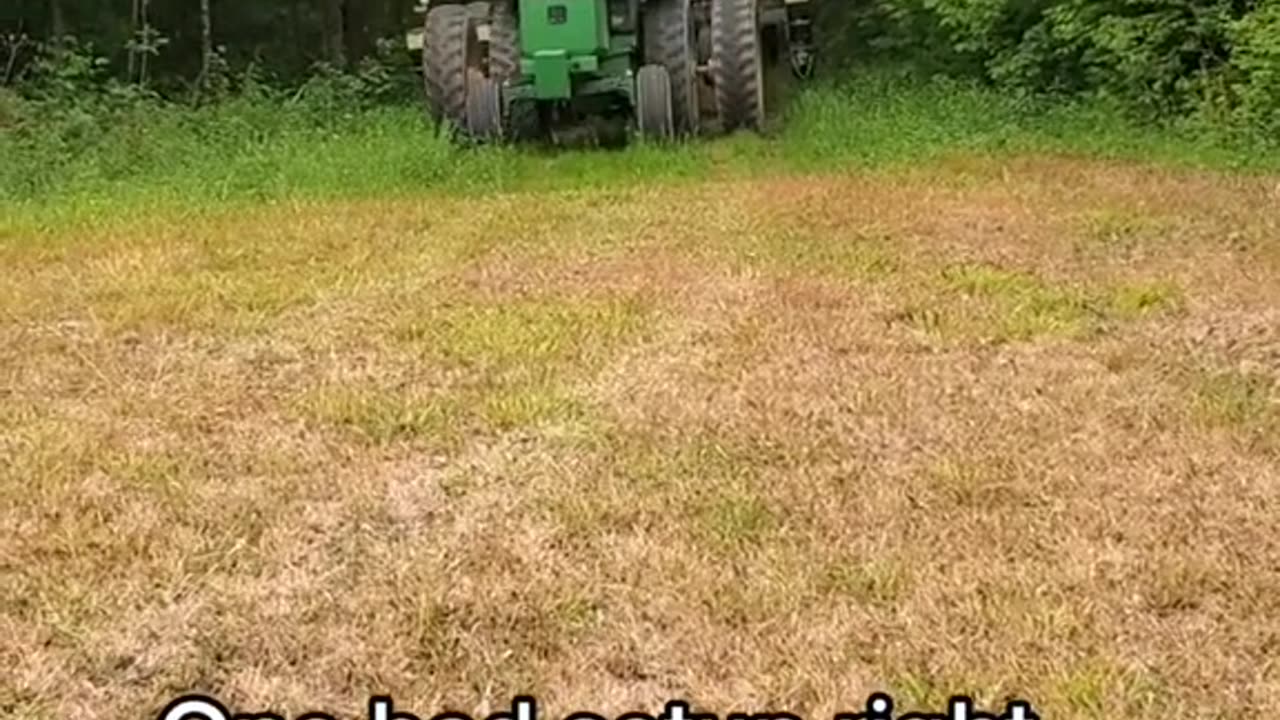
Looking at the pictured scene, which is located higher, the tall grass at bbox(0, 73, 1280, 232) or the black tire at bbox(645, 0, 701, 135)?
the black tire at bbox(645, 0, 701, 135)

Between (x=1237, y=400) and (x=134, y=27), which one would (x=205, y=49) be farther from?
(x=1237, y=400)

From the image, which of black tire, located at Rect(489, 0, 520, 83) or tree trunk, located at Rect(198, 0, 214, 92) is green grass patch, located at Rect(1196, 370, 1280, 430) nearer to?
black tire, located at Rect(489, 0, 520, 83)

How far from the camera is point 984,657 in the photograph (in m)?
3.23

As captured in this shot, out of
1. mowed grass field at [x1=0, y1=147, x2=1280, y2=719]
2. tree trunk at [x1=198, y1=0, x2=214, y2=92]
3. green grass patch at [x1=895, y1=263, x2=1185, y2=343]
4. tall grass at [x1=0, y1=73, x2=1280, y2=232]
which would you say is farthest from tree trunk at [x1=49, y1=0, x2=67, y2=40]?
green grass patch at [x1=895, y1=263, x2=1185, y2=343]

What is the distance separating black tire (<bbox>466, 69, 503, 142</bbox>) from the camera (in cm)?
1281

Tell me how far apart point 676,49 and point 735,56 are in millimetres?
438

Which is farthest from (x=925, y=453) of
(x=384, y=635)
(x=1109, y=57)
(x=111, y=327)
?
(x=1109, y=57)

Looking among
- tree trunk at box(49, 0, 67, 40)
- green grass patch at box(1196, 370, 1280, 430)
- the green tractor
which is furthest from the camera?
tree trunk at box(49, 0, 67, 40)

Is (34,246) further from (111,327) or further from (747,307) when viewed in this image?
(747,307)

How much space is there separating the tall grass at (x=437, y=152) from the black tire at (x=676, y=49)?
35cm

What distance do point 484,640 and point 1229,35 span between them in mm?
10641

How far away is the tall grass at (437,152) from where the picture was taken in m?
11.4

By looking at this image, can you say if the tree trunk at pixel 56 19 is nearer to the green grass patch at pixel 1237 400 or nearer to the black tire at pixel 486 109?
the black tire at pixel 486 109

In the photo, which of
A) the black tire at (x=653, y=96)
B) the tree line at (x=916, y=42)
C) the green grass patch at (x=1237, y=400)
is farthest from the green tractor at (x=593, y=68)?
the green grass patch at (x=1237, y=400)
